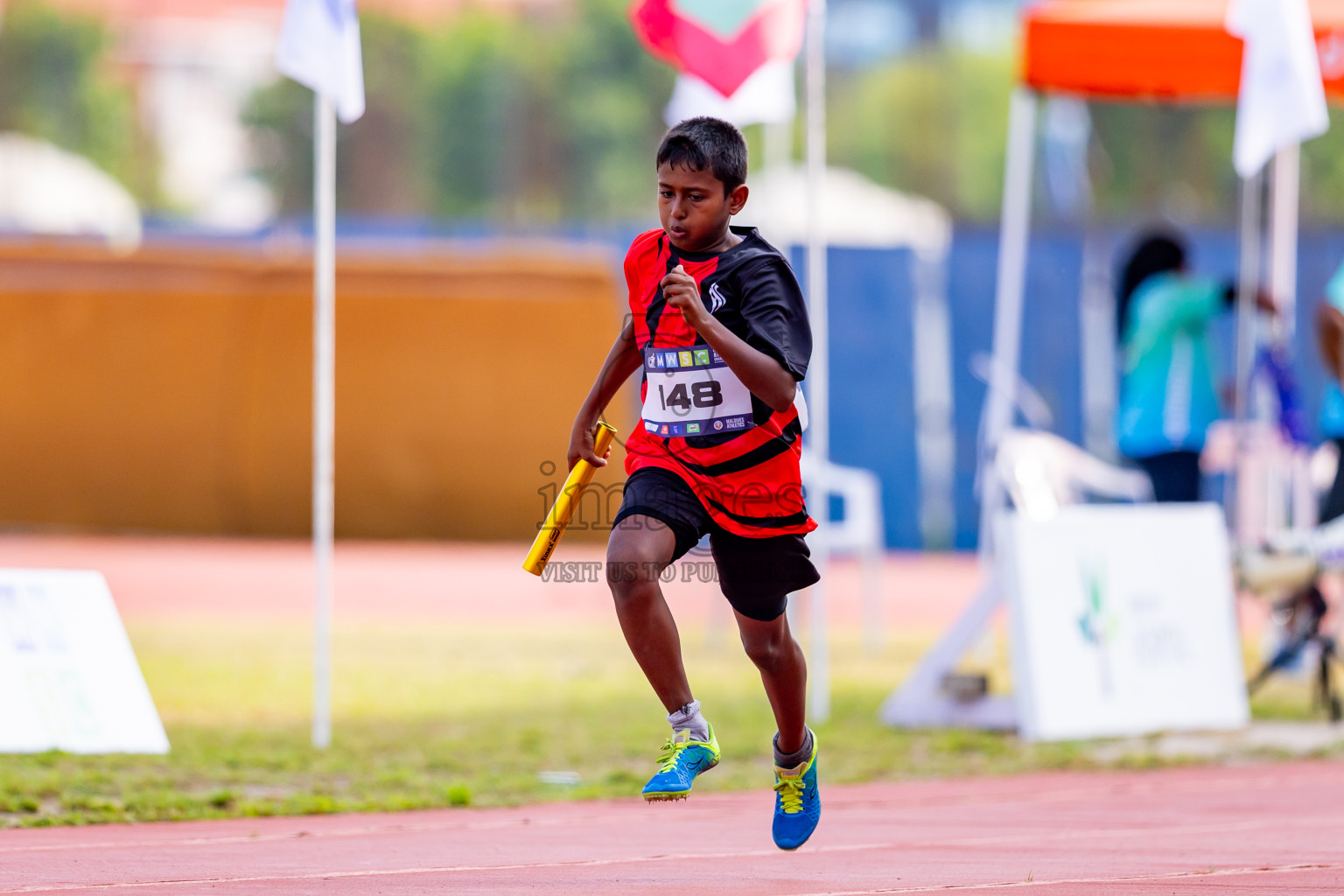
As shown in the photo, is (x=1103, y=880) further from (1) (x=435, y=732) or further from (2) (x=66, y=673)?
(2) (x=66, y=673)

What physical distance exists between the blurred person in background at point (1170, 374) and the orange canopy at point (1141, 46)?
115 centimetres

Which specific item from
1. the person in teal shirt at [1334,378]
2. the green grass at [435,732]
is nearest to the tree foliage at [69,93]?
the green grass at [435,732]

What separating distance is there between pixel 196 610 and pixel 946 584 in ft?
22.2

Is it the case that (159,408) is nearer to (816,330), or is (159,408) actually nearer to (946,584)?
(946,584)

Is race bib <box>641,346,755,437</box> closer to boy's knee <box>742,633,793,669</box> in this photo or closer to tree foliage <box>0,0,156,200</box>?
boy's knee <box>742,633,793,669</box>

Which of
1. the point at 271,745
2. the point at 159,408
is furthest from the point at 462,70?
the point at 271,745

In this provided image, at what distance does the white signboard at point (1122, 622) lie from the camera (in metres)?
7.49

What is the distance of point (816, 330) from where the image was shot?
325 inches

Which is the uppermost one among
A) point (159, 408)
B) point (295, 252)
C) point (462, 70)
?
point (462, 70)

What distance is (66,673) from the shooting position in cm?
637

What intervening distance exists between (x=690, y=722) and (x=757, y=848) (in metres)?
0.81

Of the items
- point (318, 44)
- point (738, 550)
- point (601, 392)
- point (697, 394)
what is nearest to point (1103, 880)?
point (738, 550)

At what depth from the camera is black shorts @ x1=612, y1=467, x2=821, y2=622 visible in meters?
4.27

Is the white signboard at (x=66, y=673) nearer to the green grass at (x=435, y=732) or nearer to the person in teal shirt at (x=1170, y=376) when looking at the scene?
the green grass at (x=435, y=732)
